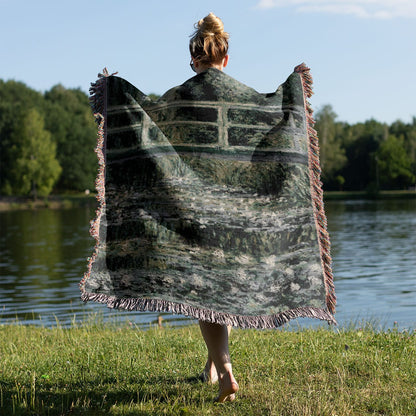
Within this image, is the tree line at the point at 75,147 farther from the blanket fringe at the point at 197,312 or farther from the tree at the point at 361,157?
the blanket fringe at the point at 197,312

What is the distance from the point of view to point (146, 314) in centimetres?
1178

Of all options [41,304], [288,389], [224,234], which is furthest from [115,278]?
[41,304]

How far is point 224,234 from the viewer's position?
4.09 metres

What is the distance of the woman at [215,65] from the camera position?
155 inches

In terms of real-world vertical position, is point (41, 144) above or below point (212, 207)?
above

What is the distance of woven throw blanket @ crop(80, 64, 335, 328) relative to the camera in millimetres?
4043

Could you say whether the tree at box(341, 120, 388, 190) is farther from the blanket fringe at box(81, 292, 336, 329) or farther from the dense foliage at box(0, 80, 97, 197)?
the blanket fringe at box(81, 292, 336, 329)

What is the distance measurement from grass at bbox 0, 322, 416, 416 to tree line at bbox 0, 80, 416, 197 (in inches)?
1764

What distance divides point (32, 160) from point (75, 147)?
331 inches

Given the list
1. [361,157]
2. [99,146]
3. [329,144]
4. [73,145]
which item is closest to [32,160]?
[73,145]

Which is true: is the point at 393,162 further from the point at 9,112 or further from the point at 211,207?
the point at 211,207

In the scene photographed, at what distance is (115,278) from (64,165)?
69359mm

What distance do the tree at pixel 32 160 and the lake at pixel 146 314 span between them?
94.9ft

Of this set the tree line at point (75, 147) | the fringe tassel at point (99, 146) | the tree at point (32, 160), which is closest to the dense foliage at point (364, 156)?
the tree line at point (75, 147)
